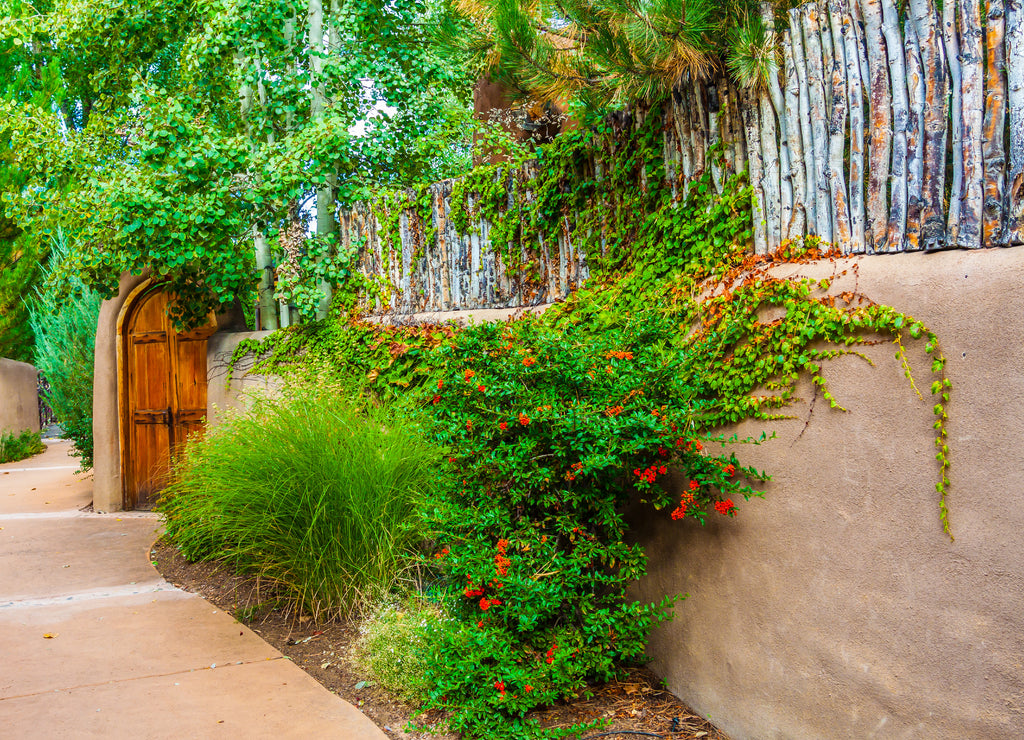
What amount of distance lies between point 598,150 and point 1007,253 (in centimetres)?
244

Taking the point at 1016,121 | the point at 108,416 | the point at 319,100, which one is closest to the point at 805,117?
the point at 1016,121

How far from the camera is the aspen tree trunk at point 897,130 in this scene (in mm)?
2775

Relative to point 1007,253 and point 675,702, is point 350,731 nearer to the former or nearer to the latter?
point 675,702

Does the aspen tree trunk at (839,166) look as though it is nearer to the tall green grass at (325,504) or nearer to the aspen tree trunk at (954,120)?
the aspen tree trunk at (954,120)

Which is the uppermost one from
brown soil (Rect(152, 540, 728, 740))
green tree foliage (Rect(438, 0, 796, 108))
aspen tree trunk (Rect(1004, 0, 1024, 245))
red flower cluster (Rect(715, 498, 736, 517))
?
green tree foliage (Rect(438, 0, 796, 108))

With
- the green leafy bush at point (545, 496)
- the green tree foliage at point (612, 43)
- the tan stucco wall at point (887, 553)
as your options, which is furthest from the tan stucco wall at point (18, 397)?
the tan stucco wall at point (887, 553)

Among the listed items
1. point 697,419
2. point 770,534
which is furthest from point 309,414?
point 770,534

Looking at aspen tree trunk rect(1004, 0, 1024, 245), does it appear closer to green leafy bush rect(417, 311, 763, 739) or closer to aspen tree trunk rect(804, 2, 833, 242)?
aspen tree trunk rect(804, 2, 833, 242)

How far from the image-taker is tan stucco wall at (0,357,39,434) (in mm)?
13234

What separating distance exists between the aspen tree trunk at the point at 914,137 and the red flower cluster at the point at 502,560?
6.12 ft

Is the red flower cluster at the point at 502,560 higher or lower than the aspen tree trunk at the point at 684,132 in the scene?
lower

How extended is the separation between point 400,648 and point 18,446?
12201mm

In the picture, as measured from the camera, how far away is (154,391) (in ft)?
27.1

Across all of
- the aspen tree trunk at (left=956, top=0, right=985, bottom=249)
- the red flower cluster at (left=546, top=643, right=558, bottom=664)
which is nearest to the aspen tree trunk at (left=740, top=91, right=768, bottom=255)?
the aspen tree trunk at (left=956, top=0, right=985, bottom=249)
